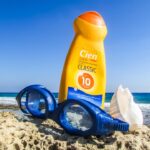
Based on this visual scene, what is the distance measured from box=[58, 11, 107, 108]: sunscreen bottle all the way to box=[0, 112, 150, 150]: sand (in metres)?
0.65

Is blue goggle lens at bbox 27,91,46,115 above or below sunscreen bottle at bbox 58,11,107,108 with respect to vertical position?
below

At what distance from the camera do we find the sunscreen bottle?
2.85m

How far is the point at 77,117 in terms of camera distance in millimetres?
2143

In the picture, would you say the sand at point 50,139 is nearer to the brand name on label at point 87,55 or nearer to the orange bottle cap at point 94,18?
the brand name on label at point 87,55

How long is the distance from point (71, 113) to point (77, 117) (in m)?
0.05

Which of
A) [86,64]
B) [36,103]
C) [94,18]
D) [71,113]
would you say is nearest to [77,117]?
[71,113]

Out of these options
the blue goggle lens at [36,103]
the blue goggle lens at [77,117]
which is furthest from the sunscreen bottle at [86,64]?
the blue goggle lens at [77,117]

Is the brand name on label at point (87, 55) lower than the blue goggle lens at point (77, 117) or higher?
higher

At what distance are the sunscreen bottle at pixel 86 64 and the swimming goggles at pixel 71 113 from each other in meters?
0.53

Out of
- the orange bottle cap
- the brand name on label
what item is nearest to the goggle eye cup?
the brand name on label

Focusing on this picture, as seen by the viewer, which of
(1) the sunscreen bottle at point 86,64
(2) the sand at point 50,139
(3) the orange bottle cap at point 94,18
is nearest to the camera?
(2) the sand at point 50,139

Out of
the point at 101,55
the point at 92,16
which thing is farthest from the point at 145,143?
the point at 92,16

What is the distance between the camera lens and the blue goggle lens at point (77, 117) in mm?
2035

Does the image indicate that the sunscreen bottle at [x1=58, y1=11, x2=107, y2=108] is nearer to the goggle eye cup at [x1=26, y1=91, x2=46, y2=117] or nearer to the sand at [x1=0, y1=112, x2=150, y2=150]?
the goggle eye cup at [x1=26, y1=91, x2=46, y2=117]
